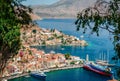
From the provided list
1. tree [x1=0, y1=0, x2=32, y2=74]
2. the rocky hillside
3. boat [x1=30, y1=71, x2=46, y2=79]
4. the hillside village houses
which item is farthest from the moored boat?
the rocky hillside

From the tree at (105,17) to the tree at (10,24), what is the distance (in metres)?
3.19

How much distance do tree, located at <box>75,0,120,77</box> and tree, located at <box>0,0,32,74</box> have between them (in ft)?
10.5

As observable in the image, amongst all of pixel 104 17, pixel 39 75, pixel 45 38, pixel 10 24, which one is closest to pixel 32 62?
pixel 39 75

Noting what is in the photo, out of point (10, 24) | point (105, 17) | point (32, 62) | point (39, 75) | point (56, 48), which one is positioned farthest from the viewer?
point (56, 48)

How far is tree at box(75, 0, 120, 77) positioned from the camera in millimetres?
9164

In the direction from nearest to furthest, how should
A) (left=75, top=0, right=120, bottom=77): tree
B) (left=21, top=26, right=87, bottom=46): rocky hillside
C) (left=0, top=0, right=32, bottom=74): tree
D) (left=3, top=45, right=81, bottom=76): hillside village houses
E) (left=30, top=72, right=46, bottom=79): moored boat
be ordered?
(left=75, top=0, right=120, bottom=77): tree
(left=0, top=0, right=32, bottom=74): tree
(left=30, top=72, right=46, bottom=79): moored boat
(left=3, top=45, right=81, bottom=76): hillside village houses
(left=21, top=26, right=87, bottom=46): rocky hillside

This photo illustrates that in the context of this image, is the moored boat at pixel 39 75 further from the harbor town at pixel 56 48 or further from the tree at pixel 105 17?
the tree at pixel 105 17

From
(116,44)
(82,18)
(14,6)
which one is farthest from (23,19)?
(116,44)

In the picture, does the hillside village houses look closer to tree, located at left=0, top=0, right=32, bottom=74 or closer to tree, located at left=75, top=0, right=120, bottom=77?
tree, located at left=0, top=0, right=32, bottom=74

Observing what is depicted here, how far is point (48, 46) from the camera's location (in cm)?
12325

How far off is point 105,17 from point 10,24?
13.2 feet

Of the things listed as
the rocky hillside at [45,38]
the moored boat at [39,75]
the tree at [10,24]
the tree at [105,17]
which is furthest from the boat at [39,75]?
the rocky hillside at [45,38]

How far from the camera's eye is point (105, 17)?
9.39 meters

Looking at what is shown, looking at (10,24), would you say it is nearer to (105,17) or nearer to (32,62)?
(105,17)
